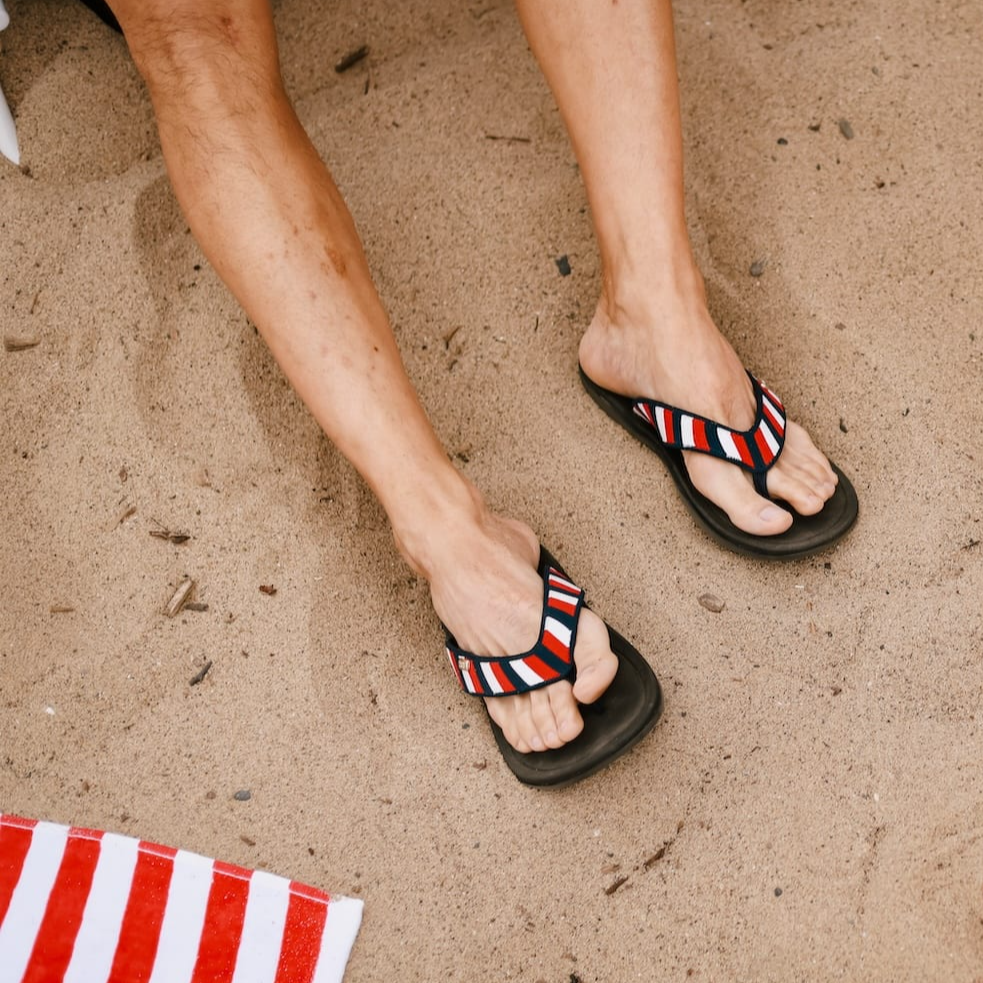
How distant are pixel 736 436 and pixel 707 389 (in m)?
0.07

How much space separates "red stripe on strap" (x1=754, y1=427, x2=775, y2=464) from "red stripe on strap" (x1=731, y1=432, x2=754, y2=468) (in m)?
0.02

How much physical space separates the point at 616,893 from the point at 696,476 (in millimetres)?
546

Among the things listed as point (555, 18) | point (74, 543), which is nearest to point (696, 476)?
point (555, 18)

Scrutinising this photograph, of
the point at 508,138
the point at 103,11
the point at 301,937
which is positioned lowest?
the point at 301,937

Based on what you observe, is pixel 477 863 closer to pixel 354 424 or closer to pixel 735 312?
pixel 354 424

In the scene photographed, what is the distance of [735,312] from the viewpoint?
1358 millimetres

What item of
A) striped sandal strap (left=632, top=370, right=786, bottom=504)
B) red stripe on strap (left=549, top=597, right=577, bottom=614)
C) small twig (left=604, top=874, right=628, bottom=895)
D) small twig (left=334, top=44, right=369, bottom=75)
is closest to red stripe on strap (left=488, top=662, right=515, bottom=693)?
red stripe on strap (left=549, top=597, right=577, bottom=614)

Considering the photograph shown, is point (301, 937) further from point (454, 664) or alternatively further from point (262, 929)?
point (454, 664)

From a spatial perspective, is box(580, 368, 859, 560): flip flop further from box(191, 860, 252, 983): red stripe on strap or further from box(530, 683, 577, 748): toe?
box(191, 860, 252, 983): red stripe on strap

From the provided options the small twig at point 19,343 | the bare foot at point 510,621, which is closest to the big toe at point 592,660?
the bare foot at point 510,621

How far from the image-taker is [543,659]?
3.63 ft

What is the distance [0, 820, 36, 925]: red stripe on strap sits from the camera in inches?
44.8

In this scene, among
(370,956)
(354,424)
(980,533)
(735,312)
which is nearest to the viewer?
(354,424)

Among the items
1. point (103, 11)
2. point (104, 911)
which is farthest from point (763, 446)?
point (103, 11)
